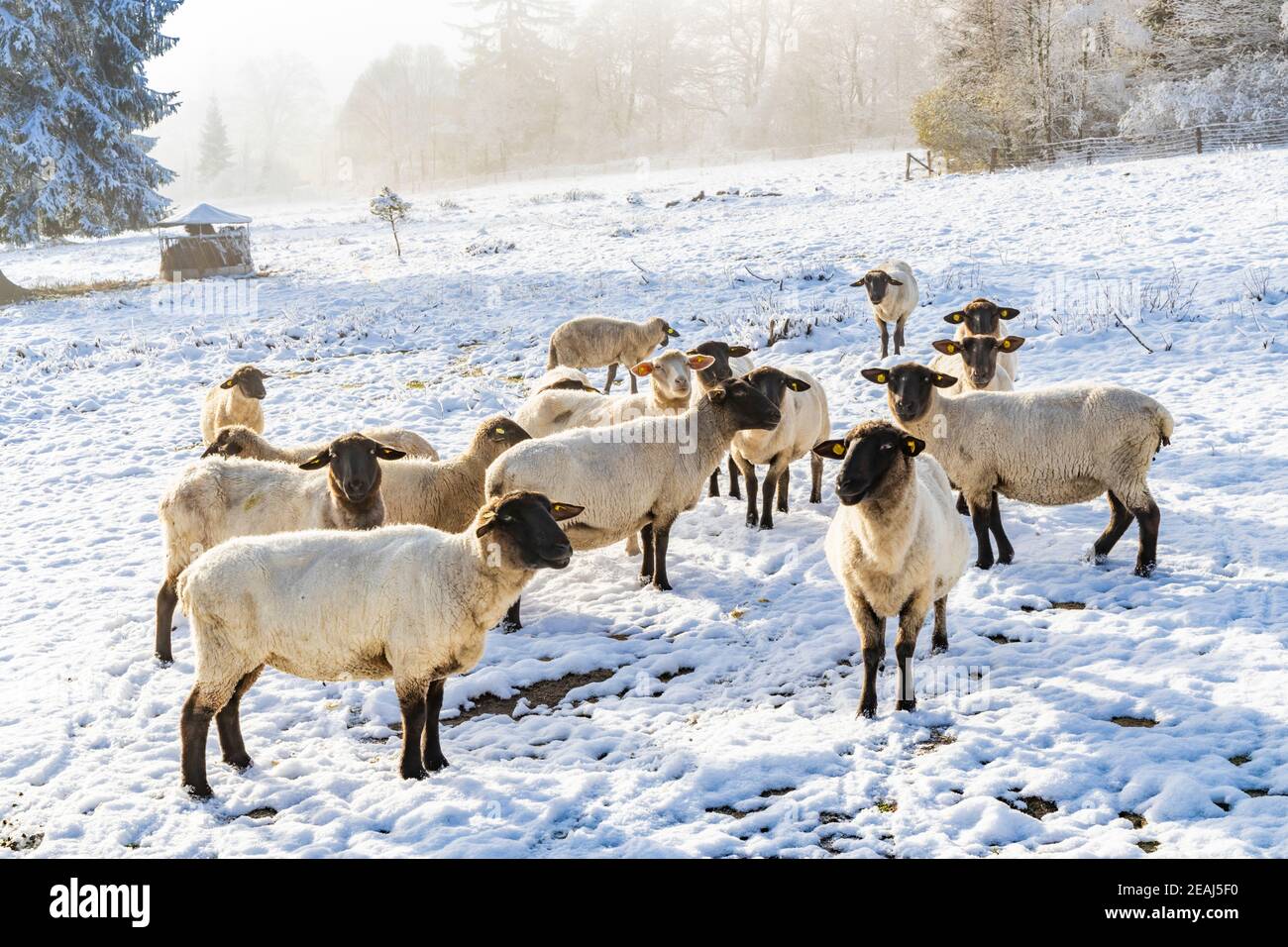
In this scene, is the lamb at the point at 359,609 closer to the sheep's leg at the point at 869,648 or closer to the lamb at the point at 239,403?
the sheep's leg at the point at 869,648

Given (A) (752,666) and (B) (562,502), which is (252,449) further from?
(A) (752,666)

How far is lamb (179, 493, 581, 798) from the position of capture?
558cm

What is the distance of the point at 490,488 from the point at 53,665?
3.79 metres

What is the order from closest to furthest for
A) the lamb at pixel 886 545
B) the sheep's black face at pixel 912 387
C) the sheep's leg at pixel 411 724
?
the sheep's leg at pixel 411 724 → the lamb at pixel 886 545 → the sheep's black face at pixel 912 387

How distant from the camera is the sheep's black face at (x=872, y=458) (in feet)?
19.8

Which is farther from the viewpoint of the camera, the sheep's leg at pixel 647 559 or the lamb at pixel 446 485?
the sheep's leg at pixel 647 559

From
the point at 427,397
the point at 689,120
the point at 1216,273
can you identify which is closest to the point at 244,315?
the point at 427,397

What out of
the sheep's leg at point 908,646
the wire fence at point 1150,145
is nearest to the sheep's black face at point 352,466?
the sheep's leg at point 908,646

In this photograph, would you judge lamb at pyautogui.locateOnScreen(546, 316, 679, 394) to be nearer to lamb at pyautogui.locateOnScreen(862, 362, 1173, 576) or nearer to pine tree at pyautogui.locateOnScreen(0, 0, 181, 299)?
lamb at pyautogui.locateOnScreen(862, 362, 1173, 576)

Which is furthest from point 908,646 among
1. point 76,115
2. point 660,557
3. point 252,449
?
point 76,115

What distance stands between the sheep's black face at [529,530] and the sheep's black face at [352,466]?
2.03 m

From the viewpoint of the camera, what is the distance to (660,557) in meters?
8.80

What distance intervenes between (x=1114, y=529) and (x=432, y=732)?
6.09m
